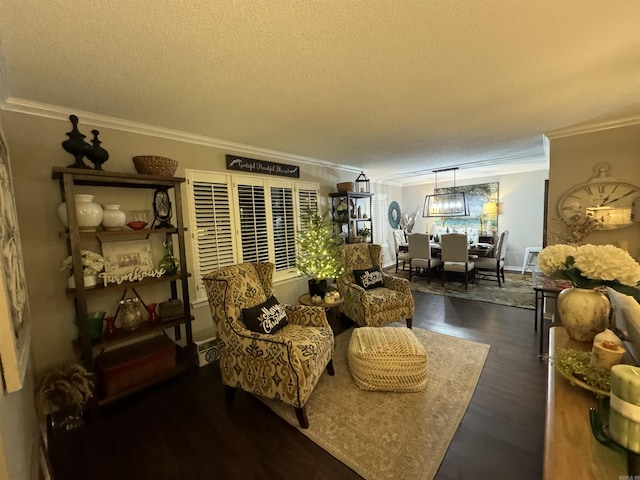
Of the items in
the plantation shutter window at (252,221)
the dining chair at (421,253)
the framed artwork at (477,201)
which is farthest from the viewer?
the framed artwork at (477,201)

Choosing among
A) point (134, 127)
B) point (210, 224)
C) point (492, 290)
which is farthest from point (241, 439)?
point (492, 290)

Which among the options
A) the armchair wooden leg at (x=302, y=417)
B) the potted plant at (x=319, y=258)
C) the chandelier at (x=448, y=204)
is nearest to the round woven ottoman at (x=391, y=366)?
the armchair wooden leg at (x=302, y=417)

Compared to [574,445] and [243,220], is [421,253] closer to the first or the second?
[243,220]

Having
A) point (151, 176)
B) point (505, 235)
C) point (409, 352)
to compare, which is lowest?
point (409, 352)

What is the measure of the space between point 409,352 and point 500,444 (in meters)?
0.74

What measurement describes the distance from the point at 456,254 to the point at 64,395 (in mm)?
5353

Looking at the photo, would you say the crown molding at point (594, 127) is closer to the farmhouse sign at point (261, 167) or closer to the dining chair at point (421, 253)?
the dining chair at point (421, 253)

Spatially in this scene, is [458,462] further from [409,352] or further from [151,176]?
[151,176]

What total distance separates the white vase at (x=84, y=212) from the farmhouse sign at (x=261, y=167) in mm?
1459

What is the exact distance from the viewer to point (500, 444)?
1683 millimetres

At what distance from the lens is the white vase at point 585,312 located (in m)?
1.26

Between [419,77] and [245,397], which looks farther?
[245,397]

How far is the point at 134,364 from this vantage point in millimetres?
2217

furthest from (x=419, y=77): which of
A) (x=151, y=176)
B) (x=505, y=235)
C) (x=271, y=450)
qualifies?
(x=505, y=235)
